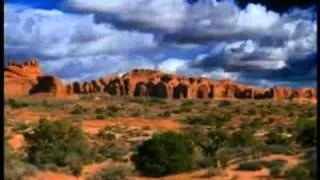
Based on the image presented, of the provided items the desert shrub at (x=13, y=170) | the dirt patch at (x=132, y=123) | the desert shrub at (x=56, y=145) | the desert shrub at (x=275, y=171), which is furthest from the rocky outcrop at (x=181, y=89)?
the desert shrub at (x=13, y=170)

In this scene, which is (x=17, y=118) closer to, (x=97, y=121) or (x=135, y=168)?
(x=97, y=121)

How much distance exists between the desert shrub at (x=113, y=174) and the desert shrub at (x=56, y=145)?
682 mm

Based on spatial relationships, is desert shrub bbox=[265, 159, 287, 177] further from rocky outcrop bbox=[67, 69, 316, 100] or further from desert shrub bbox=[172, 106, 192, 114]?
desert shrub bbox=[172, 106, 192, 114]

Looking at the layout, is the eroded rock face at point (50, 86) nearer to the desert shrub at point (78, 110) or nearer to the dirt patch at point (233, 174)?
the desert shrub at point (78, 110)

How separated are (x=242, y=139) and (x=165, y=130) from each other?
1557 millimetres

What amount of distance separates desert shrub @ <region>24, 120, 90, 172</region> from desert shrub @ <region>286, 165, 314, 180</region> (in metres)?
3.19

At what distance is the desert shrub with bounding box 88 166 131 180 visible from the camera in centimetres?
912

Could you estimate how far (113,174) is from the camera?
9203 millimetres

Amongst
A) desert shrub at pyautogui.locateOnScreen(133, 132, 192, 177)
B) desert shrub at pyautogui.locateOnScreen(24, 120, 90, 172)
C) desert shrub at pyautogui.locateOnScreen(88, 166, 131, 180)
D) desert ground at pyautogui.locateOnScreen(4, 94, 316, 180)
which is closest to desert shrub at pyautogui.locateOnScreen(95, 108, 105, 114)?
desert ground at pyautogui.locateOnScreen(4, 94, 316, 180)

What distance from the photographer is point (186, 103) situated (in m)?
14.9

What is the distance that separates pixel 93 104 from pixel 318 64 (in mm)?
12613

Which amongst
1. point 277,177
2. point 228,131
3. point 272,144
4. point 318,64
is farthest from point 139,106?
point 318,64

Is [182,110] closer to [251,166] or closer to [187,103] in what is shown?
[187,103]

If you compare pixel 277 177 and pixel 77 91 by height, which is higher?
pixel 77 91
